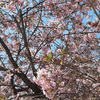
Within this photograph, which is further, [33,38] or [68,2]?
[33,38]

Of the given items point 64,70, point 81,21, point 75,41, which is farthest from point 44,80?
point 81,21

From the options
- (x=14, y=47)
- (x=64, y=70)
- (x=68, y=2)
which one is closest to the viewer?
(x=64, y=70)

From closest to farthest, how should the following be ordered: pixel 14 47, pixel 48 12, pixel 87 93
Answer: pixel 87 93 → pixel 48 12 → pixel 14 47

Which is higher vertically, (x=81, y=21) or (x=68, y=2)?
(x=68, y=2)

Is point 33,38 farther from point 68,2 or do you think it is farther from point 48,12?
point 68,2

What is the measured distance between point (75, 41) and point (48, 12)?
5.42ft

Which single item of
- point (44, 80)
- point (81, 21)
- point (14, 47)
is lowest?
point (44, 80)

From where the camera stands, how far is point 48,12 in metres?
4.70

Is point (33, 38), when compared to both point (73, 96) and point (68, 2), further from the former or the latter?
point (73, 96)

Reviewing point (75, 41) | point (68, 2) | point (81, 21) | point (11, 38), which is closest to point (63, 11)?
point (68, 2)

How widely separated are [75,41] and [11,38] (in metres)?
3.12

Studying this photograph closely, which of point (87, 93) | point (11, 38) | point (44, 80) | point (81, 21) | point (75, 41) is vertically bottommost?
point (87, 93)

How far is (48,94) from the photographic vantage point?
7.71 feet

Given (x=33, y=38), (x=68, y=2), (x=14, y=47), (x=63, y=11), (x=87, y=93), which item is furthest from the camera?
(x=14, y=47)
